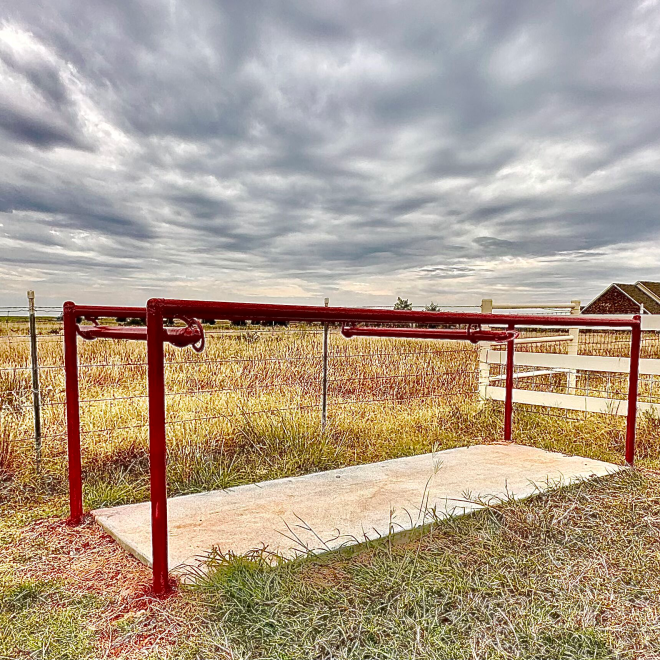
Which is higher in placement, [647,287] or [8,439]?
[647,287]

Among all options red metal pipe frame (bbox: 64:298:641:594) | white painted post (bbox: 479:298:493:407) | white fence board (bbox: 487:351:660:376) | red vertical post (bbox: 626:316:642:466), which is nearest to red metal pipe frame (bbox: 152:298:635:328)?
red metal pipe frame (bbox: 64:298:641:594)

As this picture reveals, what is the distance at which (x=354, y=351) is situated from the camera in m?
7.11

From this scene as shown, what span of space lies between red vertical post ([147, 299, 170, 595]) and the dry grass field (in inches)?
4.6

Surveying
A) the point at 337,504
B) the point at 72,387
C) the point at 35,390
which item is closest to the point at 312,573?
the point at 337,504

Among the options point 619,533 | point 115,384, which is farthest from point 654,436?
point 115,384

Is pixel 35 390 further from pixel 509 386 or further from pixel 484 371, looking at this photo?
pixel 484 371

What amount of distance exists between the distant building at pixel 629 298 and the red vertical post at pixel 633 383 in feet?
75.5

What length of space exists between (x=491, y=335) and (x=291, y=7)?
276cm

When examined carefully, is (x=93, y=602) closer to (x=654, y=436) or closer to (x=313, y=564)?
(x=313, y=564)

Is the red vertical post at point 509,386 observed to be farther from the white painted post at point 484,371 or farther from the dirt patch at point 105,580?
the dirt patch at point 105,580

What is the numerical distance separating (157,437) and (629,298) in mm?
31594

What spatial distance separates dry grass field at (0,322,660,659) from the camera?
Answer: 1.40 metres

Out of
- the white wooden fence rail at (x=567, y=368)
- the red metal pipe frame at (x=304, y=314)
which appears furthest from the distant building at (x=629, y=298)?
the red metal pipe frame at (x=304, y=314)

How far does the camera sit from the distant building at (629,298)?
84.1 ft
